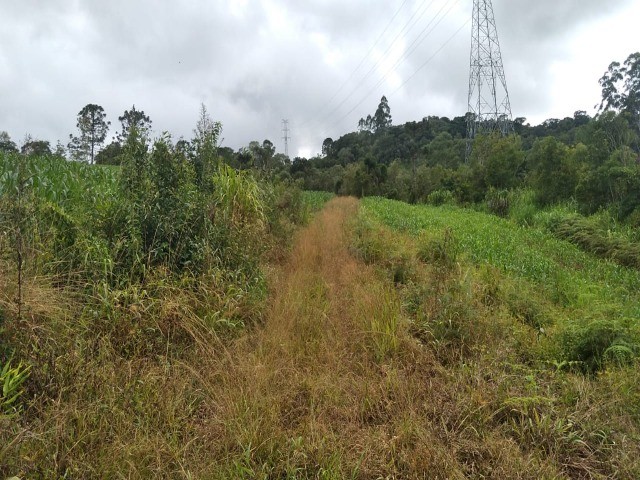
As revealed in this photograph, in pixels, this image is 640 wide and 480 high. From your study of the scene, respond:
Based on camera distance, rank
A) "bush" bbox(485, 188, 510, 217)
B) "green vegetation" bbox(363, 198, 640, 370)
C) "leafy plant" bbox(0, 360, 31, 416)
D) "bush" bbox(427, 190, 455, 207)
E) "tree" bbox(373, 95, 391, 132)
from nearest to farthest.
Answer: "leafy plant" bbox(0, 360, 31, 416)
"green vegetation" bbox(363, 198, 640, 370)
"bush" bbox(485, 188, 510, 217)
"bush" bbox(427, 190, 455, 207)
"tree" bbox(373, 95, 391, 132)

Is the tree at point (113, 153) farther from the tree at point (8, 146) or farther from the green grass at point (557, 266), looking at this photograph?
the green grass at point (557, 266)

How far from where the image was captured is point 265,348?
120 inches

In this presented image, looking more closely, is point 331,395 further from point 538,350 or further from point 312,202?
point 312,202

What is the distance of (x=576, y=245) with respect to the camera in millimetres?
7812

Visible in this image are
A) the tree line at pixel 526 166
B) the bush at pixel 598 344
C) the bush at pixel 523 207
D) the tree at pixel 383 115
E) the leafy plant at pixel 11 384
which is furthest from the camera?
the tree at pixel 383 115

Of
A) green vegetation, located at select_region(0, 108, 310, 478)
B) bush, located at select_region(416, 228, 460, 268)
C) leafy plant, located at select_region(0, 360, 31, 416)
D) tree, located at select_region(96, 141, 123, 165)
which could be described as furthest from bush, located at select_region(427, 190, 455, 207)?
leafy plant, located at select_region(0, 360, 31, 416)

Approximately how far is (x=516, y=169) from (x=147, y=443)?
19875mm

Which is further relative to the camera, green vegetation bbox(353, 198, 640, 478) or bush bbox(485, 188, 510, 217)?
bush bbox(485, 188, 510, 217)

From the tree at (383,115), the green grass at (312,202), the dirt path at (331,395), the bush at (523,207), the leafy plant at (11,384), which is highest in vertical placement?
the tree at (383,115)

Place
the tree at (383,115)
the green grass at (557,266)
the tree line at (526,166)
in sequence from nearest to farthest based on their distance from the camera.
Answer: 1. the green grass at (557,266)
2. the tree line at (526,166)
3. the tree at (383,115)

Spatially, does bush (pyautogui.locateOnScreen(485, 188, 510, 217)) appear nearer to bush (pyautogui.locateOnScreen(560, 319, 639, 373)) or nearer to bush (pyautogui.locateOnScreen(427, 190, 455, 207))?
bush (pyautogui.locateOnScreen(427, 190, 455, 207))

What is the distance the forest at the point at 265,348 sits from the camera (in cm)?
200

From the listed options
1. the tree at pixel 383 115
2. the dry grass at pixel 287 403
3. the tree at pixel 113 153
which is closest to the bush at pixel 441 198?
the tree at pixel 113 153

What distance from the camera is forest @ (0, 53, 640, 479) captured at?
2.00 meters
